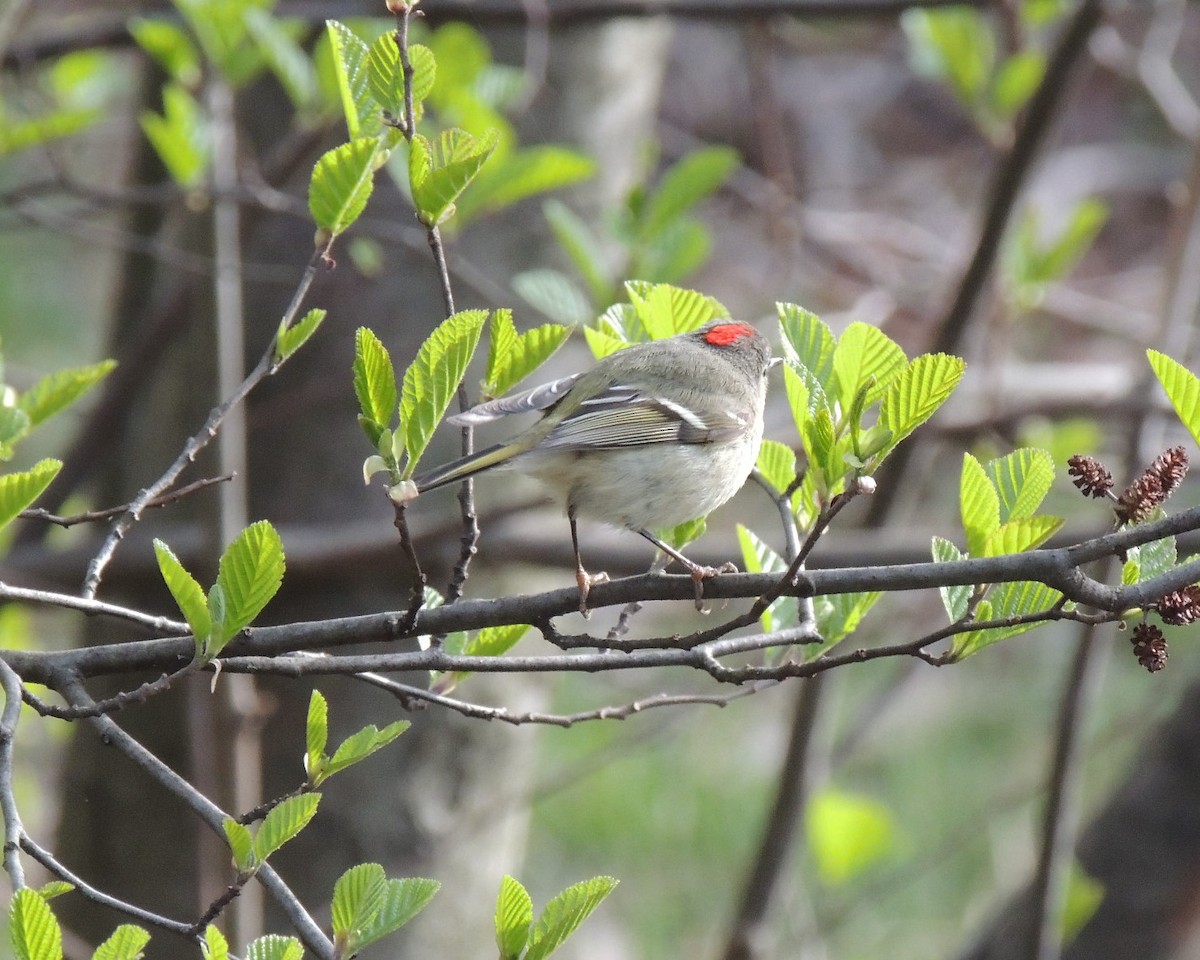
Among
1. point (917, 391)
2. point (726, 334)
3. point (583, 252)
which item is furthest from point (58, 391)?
point (726, 334)

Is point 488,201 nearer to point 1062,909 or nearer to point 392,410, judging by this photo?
point 392,410

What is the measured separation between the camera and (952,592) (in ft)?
4.52

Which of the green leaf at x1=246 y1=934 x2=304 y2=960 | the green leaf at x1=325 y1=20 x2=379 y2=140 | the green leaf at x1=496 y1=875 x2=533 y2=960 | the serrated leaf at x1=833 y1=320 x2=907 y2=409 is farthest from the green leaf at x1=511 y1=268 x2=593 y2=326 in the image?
the green leaf at x1=246 y1=934 x2=304 y2=960

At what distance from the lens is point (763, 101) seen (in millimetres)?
3484

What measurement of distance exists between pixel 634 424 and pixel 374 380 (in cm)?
100

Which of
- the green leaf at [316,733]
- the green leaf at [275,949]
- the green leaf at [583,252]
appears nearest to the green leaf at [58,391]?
the green leaf at [316,733]

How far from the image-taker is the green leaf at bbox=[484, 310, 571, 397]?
1.47 metres

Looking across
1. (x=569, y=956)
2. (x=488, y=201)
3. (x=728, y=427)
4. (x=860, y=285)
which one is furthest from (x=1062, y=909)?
(x=860, y=285)

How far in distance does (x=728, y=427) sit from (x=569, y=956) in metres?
3.31

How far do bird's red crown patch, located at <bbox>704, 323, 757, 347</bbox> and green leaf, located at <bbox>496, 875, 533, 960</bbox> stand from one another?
4.74 ft

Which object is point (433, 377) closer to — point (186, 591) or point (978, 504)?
point (186, 591)

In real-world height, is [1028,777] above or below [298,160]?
below

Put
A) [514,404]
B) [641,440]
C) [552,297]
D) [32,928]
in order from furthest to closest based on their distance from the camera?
1. [552,297]
2. [641,440]
3. [514,404]
4. [32,928]

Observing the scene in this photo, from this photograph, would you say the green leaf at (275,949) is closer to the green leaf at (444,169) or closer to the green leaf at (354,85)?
the green leaf at (444,169)
